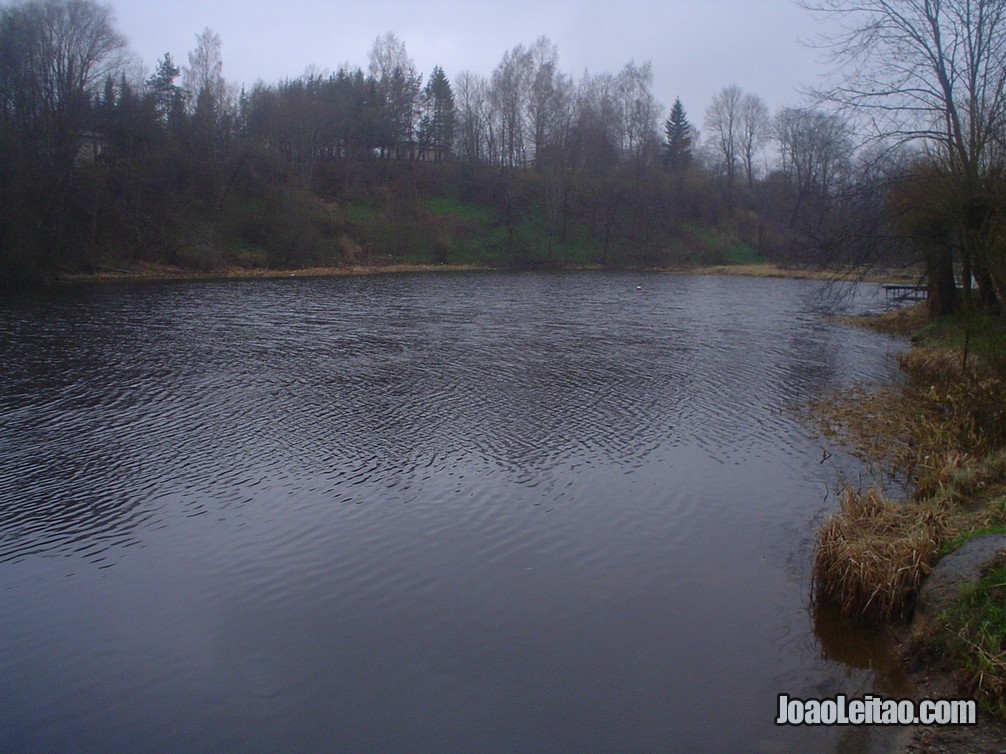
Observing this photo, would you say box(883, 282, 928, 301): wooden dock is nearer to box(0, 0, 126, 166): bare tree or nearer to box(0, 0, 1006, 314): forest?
box(0, 0, 1006, 314): forest

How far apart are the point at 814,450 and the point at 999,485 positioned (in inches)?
143

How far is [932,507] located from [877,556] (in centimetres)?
163

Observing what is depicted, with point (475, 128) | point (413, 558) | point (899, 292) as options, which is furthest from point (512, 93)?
point (413, 558)

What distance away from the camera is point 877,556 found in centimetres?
792

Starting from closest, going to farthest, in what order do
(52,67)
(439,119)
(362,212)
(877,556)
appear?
(877,556) → (52,67) → (362,212) → (439,119)

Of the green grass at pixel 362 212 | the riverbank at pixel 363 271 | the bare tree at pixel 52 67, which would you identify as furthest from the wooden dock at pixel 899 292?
the bare tree at pixel 52 67

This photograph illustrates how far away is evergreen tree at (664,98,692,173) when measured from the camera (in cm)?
9425

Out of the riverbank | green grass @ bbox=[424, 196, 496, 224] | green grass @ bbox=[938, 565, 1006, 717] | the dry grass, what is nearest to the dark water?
the dry grass

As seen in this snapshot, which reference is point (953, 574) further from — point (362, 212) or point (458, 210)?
point (458, 210)

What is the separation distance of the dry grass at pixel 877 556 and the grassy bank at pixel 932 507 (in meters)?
0.01

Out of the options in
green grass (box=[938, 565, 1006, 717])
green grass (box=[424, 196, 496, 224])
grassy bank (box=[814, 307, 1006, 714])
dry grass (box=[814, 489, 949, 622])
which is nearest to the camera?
green grass (box=[938, 565, 1006, 717])

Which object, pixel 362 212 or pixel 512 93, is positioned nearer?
pixel 362 212

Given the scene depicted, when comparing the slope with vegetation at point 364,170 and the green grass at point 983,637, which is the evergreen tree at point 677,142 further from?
the green grass at point 983,637

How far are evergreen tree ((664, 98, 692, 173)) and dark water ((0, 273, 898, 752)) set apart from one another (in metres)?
78.6
